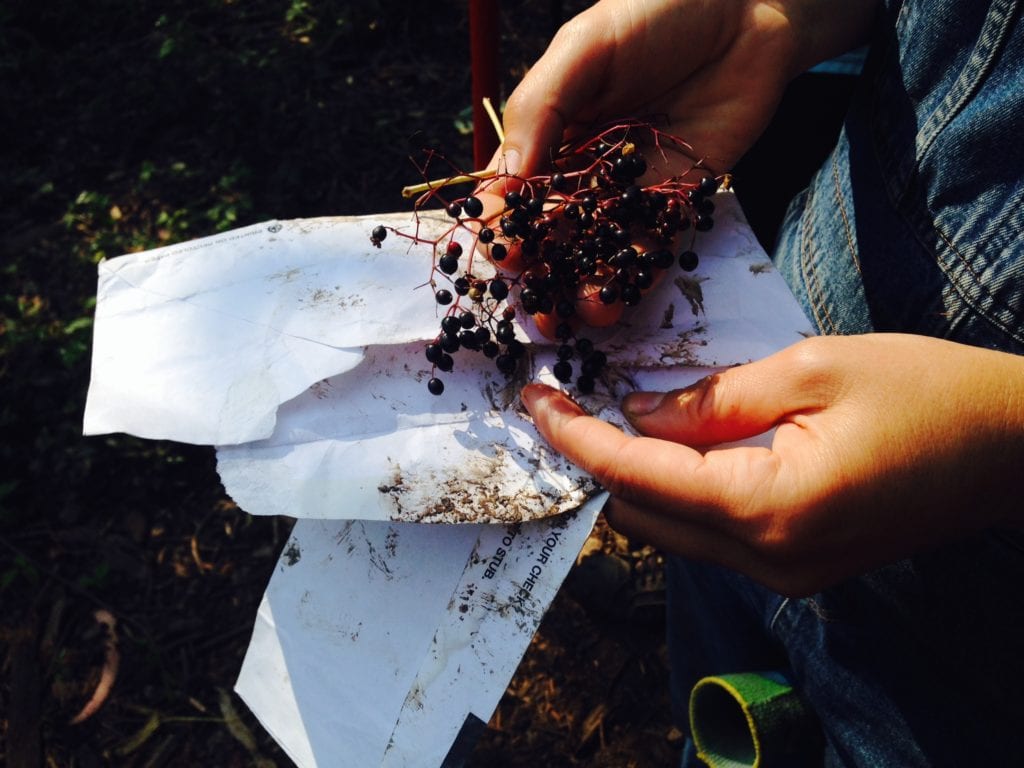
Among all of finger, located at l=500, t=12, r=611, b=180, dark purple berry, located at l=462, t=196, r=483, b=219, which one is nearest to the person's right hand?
finger, located at l=500, t=12, r=611, b=180

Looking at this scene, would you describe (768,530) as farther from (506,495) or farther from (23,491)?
(23,491)

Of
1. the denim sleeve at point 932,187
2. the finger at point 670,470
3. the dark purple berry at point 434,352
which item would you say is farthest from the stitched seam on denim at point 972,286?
the dark purple berry at point 434,352

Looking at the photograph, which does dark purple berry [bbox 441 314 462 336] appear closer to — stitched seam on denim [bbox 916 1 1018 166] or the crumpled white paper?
the crumpled white paper

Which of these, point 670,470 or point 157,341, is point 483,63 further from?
point 670,470

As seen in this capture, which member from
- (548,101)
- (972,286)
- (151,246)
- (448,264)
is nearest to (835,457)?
(972,286)

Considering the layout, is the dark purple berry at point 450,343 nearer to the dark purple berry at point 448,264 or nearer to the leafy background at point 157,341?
the dark purple berry at point 448,264

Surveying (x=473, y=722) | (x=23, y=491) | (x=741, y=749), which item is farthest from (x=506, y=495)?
(x=23, y=491)
